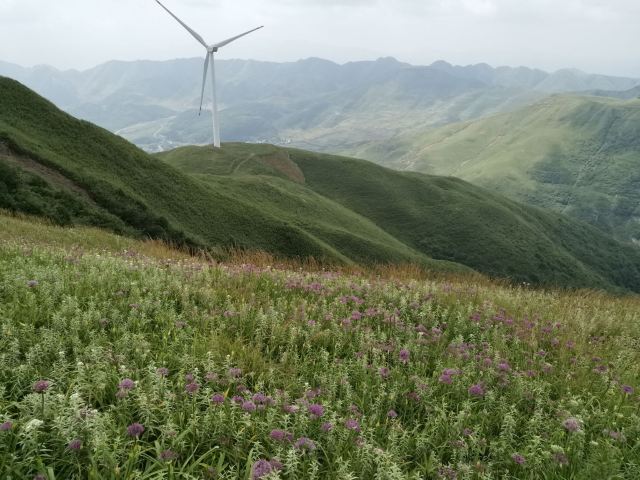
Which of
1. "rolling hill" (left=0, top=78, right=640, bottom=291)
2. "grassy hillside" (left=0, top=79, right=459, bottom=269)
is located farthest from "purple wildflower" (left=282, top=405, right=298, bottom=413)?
"grassy hillside" (left=0, top=79, right=459, bottom=269)

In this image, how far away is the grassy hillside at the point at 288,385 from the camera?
409 cm

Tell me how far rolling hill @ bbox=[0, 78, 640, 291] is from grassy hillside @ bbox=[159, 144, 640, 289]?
19.1 inches

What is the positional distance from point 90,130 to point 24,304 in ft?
256

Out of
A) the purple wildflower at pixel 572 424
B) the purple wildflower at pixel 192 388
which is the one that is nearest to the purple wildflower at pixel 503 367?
the purple wildflower at pixel 572 424

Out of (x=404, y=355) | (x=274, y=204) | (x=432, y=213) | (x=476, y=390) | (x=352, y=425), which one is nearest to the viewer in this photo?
(x=352, y=425)

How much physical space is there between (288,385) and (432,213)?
502ft

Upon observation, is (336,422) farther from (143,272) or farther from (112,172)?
(112,172)

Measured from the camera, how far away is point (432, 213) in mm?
153750

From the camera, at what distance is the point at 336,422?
484 centimetres

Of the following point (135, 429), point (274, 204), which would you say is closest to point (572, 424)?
point (135, 429)

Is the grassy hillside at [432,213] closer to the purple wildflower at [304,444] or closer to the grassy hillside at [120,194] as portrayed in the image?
the grassy hillside at [120,194]

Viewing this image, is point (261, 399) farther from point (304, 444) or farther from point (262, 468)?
point (262, 468)

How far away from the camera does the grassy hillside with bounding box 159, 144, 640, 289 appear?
138 m

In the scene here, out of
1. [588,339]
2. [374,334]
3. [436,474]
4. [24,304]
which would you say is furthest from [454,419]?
[24,304]
